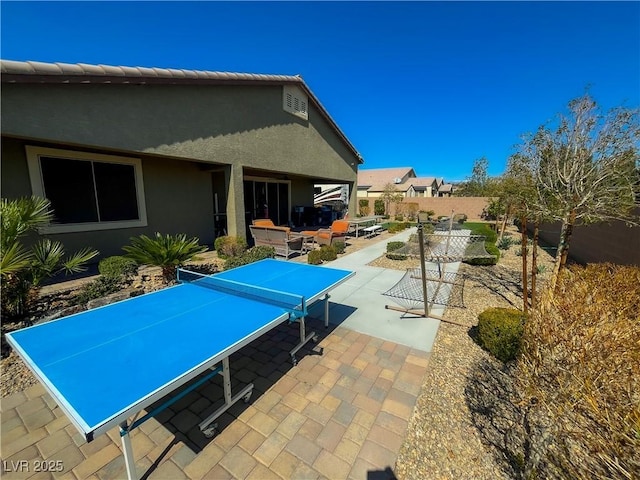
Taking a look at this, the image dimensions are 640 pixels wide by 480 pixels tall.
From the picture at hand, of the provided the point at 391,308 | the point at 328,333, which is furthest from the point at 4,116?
the point at 391,308

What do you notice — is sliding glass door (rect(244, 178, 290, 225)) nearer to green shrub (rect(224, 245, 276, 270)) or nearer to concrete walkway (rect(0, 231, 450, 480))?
green shrub (rect(224, 245, 276, 270))

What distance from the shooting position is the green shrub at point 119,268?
6125mm

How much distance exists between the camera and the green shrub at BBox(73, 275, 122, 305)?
5.04 metres

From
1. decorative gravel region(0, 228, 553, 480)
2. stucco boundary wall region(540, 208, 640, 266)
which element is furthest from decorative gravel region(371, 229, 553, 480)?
stucco boundary wall region(540, 208, 640, 266)

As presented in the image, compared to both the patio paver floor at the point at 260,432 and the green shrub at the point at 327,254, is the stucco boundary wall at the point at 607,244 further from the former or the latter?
Result: the patio paver floor at the point at 260,432

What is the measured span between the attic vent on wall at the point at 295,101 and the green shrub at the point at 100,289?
9.93 meters

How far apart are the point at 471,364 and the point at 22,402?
5.57 metres

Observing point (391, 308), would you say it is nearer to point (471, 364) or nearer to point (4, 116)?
point (471, 364)

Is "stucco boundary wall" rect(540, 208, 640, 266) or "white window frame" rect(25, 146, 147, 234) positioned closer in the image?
"white window frame" rect(25, 146, 147, 234)

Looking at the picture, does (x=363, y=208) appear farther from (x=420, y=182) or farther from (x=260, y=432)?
(x=420, y=182)

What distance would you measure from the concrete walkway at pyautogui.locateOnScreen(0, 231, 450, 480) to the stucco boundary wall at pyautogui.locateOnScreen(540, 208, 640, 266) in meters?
7.38

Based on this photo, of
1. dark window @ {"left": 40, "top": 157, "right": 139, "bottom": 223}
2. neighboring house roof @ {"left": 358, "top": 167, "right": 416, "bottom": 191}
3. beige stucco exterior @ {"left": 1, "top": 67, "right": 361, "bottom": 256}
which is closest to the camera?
beige stucco exterior @ {"left": 1, "top": 67, "right": 361, "bottom": 256}

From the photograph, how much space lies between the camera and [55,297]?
5.52 meters

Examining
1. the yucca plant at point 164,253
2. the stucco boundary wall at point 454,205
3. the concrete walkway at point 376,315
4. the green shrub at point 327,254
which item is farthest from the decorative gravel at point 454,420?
the stucco boundary wall at point 454,205
